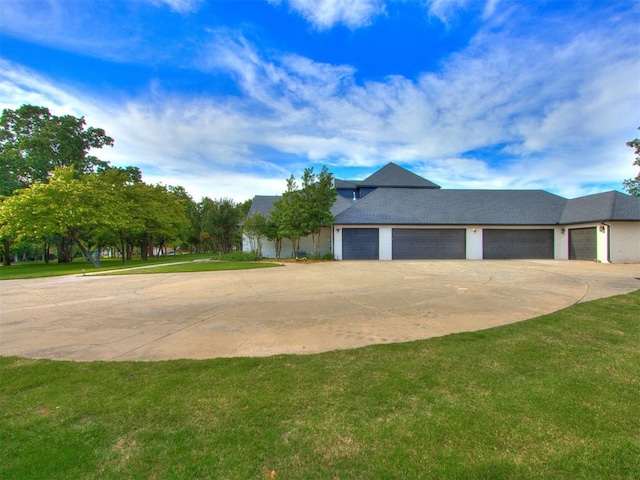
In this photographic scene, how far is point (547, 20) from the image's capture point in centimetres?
1146

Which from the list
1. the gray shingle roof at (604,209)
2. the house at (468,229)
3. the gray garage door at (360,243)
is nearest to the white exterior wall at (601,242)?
the house at (468,229)

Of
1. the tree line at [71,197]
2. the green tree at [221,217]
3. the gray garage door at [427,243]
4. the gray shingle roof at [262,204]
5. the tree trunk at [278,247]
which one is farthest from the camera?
the green tree at [221,217]

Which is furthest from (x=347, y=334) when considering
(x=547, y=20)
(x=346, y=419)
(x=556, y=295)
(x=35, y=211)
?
(x=35, y=211)

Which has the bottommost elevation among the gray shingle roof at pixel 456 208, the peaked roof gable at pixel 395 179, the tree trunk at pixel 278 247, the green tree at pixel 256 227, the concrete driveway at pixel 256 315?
the concrete driveway at pixel 256 315

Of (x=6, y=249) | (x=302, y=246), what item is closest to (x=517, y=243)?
(x=302, y=246)

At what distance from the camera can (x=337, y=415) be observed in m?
2.60

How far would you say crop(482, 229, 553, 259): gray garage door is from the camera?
23516 mm

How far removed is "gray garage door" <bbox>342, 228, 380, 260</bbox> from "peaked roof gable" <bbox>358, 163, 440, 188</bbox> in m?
11.7

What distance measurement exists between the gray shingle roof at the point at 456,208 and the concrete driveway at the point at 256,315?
13.4 meters

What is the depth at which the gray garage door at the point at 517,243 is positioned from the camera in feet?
77.2

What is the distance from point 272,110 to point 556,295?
16.0 meters

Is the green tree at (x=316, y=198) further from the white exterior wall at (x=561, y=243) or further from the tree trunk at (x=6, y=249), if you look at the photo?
the tree trunk at (x=6, y=249)

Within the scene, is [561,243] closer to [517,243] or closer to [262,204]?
[517,243]

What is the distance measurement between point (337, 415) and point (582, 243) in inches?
1077
